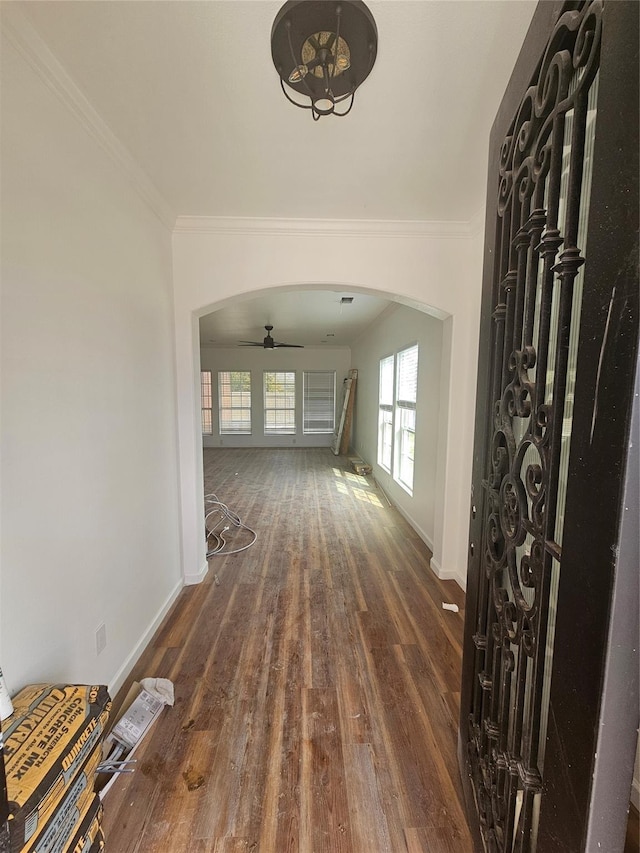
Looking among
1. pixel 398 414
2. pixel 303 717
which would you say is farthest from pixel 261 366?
pixel 303 717

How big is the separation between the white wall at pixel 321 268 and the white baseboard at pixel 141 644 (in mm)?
716

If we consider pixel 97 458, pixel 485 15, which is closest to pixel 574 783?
pixel 97 458

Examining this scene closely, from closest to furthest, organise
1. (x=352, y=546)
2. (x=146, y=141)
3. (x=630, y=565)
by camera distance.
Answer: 1. (x=630, y=565)
2. (x=146, y=141)
3. (x=352, y=546)

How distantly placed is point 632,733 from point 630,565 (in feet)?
0.91

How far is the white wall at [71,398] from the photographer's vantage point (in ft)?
3.54

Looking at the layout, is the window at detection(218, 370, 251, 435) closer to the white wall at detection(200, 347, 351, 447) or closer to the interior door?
the white wall at detection(200, 347, 351, 447)

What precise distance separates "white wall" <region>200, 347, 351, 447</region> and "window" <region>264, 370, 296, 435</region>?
0.11 m

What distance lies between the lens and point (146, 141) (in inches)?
63.9

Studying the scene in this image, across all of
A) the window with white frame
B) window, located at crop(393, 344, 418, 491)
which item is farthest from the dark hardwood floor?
the window with white frame

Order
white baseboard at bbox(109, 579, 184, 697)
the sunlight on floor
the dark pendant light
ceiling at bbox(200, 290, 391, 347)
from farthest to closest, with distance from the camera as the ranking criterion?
the sunlight on floor → ceiling at bbox(200, 290, 391, 347) → white baseboard at bbox(109, 579, 184, 697) → the dark pendant light

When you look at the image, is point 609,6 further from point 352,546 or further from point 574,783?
point 352,546

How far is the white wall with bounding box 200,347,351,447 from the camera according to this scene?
8766mm

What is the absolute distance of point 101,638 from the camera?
1.55m

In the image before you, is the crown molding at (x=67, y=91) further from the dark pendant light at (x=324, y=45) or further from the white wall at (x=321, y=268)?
the dark pendant light at (x=324, y=45)
